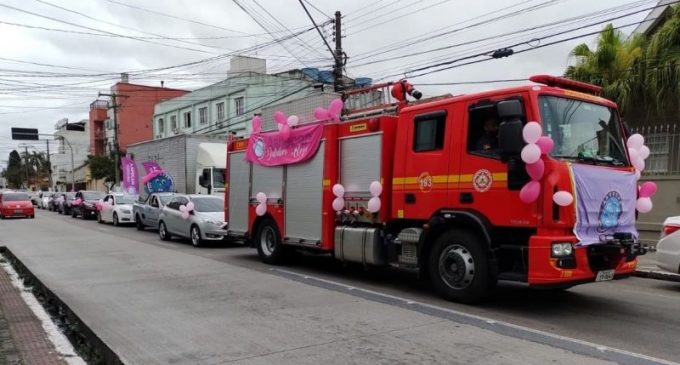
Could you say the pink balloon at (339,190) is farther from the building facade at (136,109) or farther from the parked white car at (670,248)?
the building facade at (136,109)

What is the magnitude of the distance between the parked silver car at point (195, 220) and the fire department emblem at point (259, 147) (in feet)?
13.6

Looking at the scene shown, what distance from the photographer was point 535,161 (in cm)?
675

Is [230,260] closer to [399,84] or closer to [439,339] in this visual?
[399,84]

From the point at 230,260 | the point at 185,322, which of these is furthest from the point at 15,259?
the point at 185,322

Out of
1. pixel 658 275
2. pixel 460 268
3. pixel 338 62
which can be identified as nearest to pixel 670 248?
pixel 658 275

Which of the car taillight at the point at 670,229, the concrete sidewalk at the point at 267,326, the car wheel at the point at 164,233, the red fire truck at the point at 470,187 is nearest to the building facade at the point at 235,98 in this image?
the car wheel at the point at 164,233

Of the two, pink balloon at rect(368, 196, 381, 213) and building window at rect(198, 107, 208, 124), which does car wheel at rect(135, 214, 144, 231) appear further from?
building window at rect(198, 107, 208, 124)

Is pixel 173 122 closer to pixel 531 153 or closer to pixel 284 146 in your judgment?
pixel 284 146

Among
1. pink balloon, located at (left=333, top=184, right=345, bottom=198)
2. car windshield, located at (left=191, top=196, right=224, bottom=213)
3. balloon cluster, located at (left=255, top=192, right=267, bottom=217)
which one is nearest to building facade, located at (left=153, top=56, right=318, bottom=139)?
car windshield, located at (left=191, top=196, right=224, bottom=213)

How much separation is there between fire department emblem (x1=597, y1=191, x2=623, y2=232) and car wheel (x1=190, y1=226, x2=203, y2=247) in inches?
458

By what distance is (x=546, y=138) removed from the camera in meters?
6.78

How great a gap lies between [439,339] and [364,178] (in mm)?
3901

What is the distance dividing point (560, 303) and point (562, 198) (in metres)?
2.05

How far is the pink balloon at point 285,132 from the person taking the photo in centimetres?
1135
